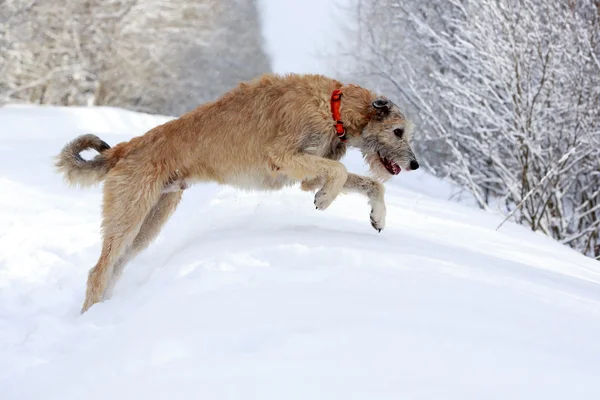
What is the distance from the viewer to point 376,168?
568 centimetres

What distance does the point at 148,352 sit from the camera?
279cm

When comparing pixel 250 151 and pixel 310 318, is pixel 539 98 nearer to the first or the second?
pixel 250 151

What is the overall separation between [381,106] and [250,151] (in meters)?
1.09

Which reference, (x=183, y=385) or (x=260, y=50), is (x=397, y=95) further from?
(x=260, y=50)

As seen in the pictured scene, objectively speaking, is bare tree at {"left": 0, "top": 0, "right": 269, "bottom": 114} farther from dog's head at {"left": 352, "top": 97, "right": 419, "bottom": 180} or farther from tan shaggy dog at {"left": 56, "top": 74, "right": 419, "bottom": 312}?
dog's head at {"left": 352, "top": 97, "right": 419, "bottom": 180}

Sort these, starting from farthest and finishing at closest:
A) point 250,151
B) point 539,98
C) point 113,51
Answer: point 113,51
point 539,98
point 250,151

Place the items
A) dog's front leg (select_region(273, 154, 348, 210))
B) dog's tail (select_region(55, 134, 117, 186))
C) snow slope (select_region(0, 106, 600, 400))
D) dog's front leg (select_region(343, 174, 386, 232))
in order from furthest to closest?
dog's tail (select_region(55, 134, 117, 186)) < dog's front leg (select_region(343, 174, 386, 232)) < dog's front leg (select_region(273, 154, 348, 210)) < snow slope (select_region(0, 106, 600, 400))

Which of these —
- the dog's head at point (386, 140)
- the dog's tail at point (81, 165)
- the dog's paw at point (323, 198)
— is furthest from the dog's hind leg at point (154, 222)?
the dog's head at point (386, 140)

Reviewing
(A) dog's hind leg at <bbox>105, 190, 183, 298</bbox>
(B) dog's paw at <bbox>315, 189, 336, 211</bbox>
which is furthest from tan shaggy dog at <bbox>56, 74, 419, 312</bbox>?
(A) dog's hind leg at <bbox>105, 190, 183, 298</bbox>

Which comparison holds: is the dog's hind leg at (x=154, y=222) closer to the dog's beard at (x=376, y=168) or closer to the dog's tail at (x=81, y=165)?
the dog's tail at (x=81, y=165)

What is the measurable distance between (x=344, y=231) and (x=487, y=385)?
2.81 m

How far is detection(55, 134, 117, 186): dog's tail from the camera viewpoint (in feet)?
18.2

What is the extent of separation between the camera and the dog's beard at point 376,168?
5612mm

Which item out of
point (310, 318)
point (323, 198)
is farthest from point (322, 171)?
point (310, 318)
